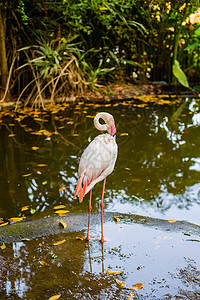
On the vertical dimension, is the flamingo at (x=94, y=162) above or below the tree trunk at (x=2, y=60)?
below

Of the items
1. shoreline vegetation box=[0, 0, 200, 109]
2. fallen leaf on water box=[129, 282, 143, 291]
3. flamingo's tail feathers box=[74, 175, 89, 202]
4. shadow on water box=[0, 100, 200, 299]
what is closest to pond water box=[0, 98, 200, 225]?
shadow on water box=[0, 100, 200, 299]

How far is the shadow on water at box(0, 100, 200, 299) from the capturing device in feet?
7.00

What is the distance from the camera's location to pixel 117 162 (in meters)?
4.04

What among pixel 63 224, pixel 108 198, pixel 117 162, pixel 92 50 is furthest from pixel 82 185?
pixel 92 50

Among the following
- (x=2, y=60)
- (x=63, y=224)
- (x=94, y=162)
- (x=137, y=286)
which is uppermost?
(x=2, y=60)

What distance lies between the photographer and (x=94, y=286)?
209 centimetres

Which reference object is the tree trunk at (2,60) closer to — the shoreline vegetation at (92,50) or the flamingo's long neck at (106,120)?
the shoreline vegetation at (92,50)

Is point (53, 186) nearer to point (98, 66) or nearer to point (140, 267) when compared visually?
point (140, 267)

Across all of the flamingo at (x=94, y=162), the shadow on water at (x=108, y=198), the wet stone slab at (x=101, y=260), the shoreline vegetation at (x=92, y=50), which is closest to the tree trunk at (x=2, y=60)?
the shoreline vegetation at (x=92, y=50)

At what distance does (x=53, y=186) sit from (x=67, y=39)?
4.14 m

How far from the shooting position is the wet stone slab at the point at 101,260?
2.06m

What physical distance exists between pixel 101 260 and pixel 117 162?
178 cm

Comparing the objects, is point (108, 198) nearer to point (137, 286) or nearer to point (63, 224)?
point (63, 224)

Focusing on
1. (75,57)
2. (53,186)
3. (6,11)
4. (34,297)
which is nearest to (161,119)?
(75,57)
